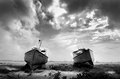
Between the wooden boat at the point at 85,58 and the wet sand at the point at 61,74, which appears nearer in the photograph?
the wet sand at the point at 61,74

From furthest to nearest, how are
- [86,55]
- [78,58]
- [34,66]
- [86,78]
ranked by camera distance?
[78,58] → [86,55] → [34,66] → [86,78]

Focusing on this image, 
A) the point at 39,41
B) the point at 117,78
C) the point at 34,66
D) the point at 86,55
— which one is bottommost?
the point at 117,78

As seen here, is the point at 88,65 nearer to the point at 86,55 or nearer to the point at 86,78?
the point at 86,55

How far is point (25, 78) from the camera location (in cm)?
1242

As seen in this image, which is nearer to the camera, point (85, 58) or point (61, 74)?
point (61, 74)

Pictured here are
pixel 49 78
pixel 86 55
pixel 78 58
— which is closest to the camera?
pixel 49 78

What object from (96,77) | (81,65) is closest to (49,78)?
(96,77)

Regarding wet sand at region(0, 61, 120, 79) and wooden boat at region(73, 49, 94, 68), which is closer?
wet sand at region(0, 61, 120, 79)

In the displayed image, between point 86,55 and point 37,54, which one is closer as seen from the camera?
point 37,54

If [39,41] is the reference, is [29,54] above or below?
below

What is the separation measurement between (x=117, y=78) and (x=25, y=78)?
12.4 meters

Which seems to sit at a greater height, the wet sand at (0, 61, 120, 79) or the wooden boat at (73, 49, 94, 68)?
the wooden boat at (73, 49, 94, 68)

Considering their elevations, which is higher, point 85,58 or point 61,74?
point 85,58

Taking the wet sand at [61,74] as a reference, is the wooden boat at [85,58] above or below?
above
